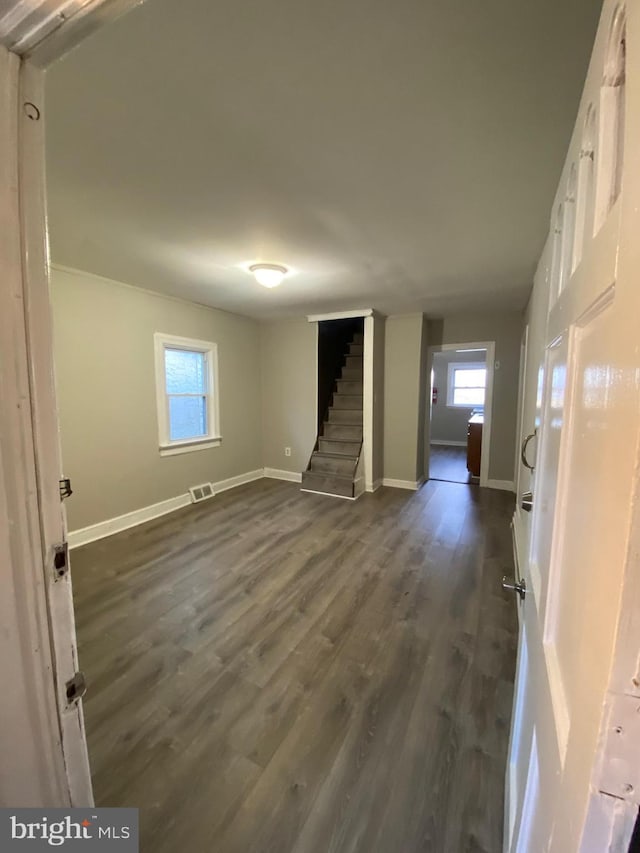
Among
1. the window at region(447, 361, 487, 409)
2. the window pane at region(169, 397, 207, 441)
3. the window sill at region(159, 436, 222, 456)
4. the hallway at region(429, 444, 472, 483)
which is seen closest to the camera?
the window sill at region(159, 436, 222, 456)

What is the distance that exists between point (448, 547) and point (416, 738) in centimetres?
189

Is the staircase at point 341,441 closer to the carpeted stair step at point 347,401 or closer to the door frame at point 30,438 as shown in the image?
the carpeted stair step at point 347,401

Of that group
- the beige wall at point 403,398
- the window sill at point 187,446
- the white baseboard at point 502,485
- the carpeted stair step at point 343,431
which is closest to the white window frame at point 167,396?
the window sill at point 187,446

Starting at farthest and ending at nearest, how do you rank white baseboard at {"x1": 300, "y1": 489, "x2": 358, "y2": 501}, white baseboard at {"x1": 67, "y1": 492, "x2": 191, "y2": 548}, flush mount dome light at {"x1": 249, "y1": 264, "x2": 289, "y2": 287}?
1. white baseboard at {"x1": 300, "y1": 489, "x2": 358, "y2": 501}
2. white baseboard at {"x1": 67, "y1": 492, "x2": 191, "y2": 548}
3. flush mount dome light at {"x1": 249, "y1": 264, "x2": 289, "y2": 287}

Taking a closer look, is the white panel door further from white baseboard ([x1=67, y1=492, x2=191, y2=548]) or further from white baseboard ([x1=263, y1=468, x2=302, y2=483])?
white baseboard ([x1=263, y1=468, x2=302, y2=483])

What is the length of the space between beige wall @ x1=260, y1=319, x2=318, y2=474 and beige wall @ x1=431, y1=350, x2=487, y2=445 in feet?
13.0

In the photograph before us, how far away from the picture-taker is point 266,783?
1.30 metres

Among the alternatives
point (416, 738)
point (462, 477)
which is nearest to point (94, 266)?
point (416, 738)

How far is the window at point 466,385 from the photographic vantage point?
25.6ft

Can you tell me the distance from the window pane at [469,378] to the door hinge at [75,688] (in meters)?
8.16

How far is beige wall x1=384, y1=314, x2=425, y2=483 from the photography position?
4766 millimetres

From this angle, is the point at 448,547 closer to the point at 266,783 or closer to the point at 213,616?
the point at 213,616

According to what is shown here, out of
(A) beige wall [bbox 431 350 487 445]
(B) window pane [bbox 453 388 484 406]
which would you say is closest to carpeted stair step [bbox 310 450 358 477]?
(A) beige wall [bbox 431 350 487 445]

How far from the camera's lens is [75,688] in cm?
83
